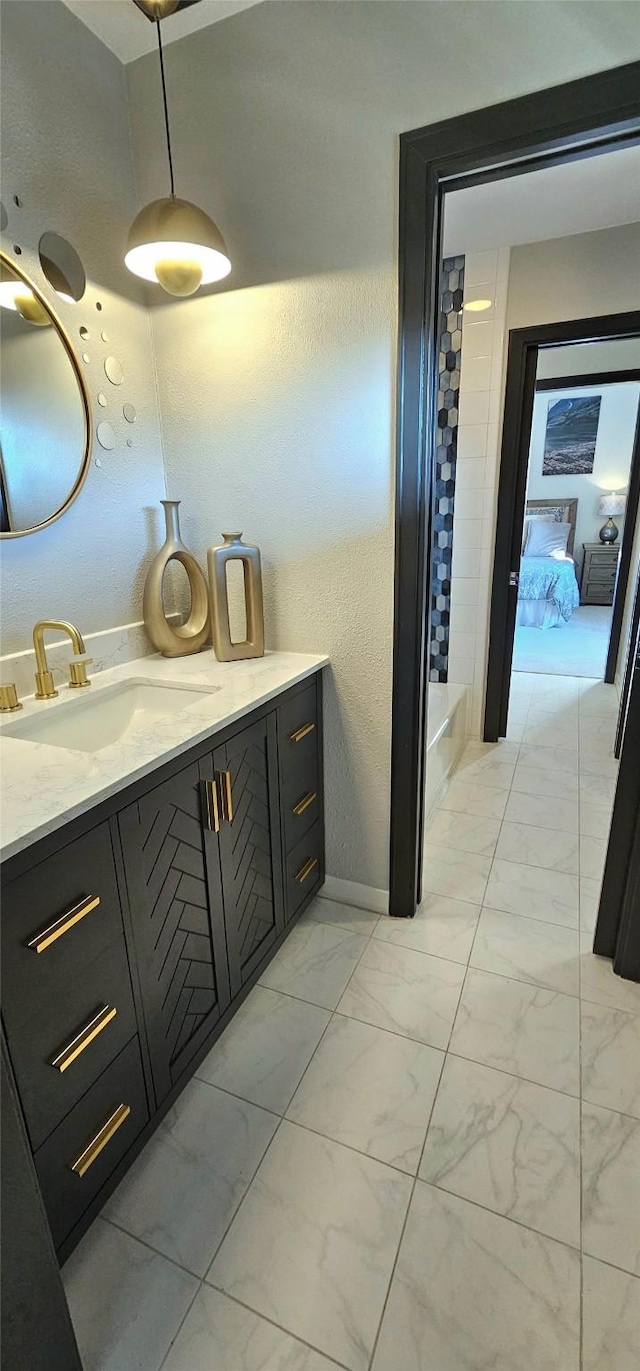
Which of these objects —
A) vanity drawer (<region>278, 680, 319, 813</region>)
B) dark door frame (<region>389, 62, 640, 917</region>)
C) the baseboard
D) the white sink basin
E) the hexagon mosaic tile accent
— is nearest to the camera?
dark door frame (<region>389, 62, 640, 917</region>)

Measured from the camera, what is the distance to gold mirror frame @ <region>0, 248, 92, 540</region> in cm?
128

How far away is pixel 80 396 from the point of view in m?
1.49

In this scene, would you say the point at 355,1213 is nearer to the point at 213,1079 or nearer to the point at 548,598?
the point at 213,1079

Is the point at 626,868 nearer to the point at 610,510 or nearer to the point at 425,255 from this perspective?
the point at 425,255

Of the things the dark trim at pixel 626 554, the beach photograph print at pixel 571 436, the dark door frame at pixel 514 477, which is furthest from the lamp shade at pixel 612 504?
the dark door frame at pixel 514 477

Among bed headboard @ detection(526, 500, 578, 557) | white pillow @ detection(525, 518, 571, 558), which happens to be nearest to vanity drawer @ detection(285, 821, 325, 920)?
white pillow @ detection(525, 518, 571, 558)

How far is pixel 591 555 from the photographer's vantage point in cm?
725

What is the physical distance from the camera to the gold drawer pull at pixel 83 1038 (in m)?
0.91

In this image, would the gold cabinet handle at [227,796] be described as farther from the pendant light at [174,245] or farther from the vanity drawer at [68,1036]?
the pendant light at [174,245]

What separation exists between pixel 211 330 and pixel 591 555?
22.3ft

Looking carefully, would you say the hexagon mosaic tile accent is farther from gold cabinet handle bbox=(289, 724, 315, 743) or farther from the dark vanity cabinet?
the dark vanity cabinet

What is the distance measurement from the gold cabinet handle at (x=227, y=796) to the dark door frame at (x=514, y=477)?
2.33 meters

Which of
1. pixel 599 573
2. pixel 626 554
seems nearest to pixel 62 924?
pixel 626 554

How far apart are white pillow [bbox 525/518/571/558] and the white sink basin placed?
681 cm
